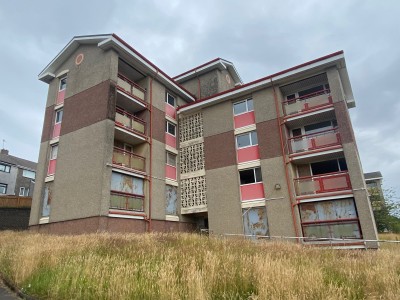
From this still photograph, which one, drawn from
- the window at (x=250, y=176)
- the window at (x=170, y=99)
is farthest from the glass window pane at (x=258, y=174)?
the window at (x=170, y=99)

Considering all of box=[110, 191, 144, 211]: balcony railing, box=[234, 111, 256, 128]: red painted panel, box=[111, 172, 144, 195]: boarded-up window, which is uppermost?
box=[234, 111, 256, 128]: red painted panel

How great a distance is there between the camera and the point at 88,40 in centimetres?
2145

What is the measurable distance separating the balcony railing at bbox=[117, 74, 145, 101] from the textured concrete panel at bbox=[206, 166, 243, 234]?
820 centimetres

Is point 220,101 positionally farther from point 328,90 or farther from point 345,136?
point 345,136

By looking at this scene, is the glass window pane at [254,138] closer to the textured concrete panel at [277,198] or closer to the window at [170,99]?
the textured concrete panel at [277,198]

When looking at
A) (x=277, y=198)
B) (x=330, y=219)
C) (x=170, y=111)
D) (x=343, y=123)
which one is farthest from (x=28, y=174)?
(x=343, y=123)

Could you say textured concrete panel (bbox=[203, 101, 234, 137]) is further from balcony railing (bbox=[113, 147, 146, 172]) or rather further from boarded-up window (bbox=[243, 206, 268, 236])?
boarded-up window (bbox=[243, 206, 268, 236])

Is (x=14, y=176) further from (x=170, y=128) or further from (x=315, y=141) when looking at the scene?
(x=315, y=141)

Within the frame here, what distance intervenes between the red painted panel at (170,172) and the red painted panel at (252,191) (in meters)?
5.83

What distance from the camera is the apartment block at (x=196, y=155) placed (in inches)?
675

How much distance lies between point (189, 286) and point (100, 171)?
13.6 m

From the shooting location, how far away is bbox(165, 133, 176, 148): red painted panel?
23.1 metres

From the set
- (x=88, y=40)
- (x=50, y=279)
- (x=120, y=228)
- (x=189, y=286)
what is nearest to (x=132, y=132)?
(x=120, y=228)

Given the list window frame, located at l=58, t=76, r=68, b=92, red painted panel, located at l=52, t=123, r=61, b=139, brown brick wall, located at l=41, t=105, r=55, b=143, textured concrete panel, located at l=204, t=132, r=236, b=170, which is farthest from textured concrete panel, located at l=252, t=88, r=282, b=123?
brown brick wall, located at l=41, t=105, r=55, b=143
